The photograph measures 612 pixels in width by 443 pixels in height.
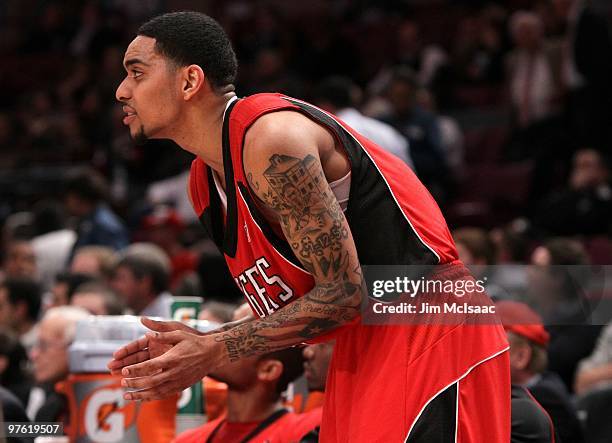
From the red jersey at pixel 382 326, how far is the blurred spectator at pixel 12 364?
3.11 meters

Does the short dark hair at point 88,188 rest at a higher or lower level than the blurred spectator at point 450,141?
lower

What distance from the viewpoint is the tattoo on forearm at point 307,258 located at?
257 cm

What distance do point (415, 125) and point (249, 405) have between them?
4862mm

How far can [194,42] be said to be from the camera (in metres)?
2.77

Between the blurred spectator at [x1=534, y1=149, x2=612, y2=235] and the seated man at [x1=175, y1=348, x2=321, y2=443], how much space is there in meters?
4.16

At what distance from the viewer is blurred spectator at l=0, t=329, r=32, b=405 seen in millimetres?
5625

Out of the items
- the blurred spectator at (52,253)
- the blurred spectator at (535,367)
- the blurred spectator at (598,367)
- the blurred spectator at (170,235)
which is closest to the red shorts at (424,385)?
the blurred spectator at (535,367)

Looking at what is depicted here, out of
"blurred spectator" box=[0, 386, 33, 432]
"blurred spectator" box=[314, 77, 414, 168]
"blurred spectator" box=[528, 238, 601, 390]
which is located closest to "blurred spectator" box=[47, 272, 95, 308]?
"blurred spectator" box=[314, 77, 414, 168]

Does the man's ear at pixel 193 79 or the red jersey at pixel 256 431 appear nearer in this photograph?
the man's ear at pixel 193 79

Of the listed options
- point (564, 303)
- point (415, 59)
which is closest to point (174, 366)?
point (564, 303)

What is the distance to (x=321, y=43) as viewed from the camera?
37.7 feet

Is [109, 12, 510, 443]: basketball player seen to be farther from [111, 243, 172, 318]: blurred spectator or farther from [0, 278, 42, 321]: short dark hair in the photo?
[0, 278, 42, 321]: short dark hair

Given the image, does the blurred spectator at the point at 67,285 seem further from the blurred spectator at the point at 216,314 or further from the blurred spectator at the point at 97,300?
the blurred spectator at the point at 216,314

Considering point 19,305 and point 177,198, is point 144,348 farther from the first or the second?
point 177,198
